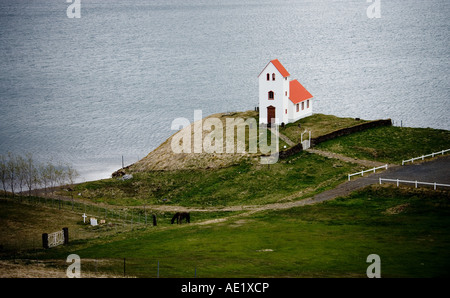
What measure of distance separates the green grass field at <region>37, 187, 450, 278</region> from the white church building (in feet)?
87.5

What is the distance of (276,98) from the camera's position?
8344 cm

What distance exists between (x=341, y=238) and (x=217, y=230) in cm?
1169

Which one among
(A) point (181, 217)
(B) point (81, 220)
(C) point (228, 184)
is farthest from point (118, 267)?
(C) point (228, 184)

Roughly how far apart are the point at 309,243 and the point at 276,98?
4042 cm

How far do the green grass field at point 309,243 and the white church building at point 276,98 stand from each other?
2666 cm

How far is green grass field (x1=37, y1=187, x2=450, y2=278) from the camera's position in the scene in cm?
3934

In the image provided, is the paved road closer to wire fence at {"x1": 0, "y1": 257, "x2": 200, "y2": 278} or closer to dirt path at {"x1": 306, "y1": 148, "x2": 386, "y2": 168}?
dirt path at {"x1": 306, "y1": 148, "x2": 386, "y2": 168}

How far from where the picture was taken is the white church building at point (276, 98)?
83188 mm

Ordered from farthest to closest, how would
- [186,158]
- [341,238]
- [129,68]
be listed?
1. [129,68]
2. [186,158]
3. [341,238]

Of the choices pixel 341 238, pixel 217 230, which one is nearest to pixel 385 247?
pixel 341 238

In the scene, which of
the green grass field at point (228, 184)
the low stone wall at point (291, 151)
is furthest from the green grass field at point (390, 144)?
the green grass field at point (228, 184)

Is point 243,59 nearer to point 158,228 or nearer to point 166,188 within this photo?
point 166,188

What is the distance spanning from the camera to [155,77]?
547ft
